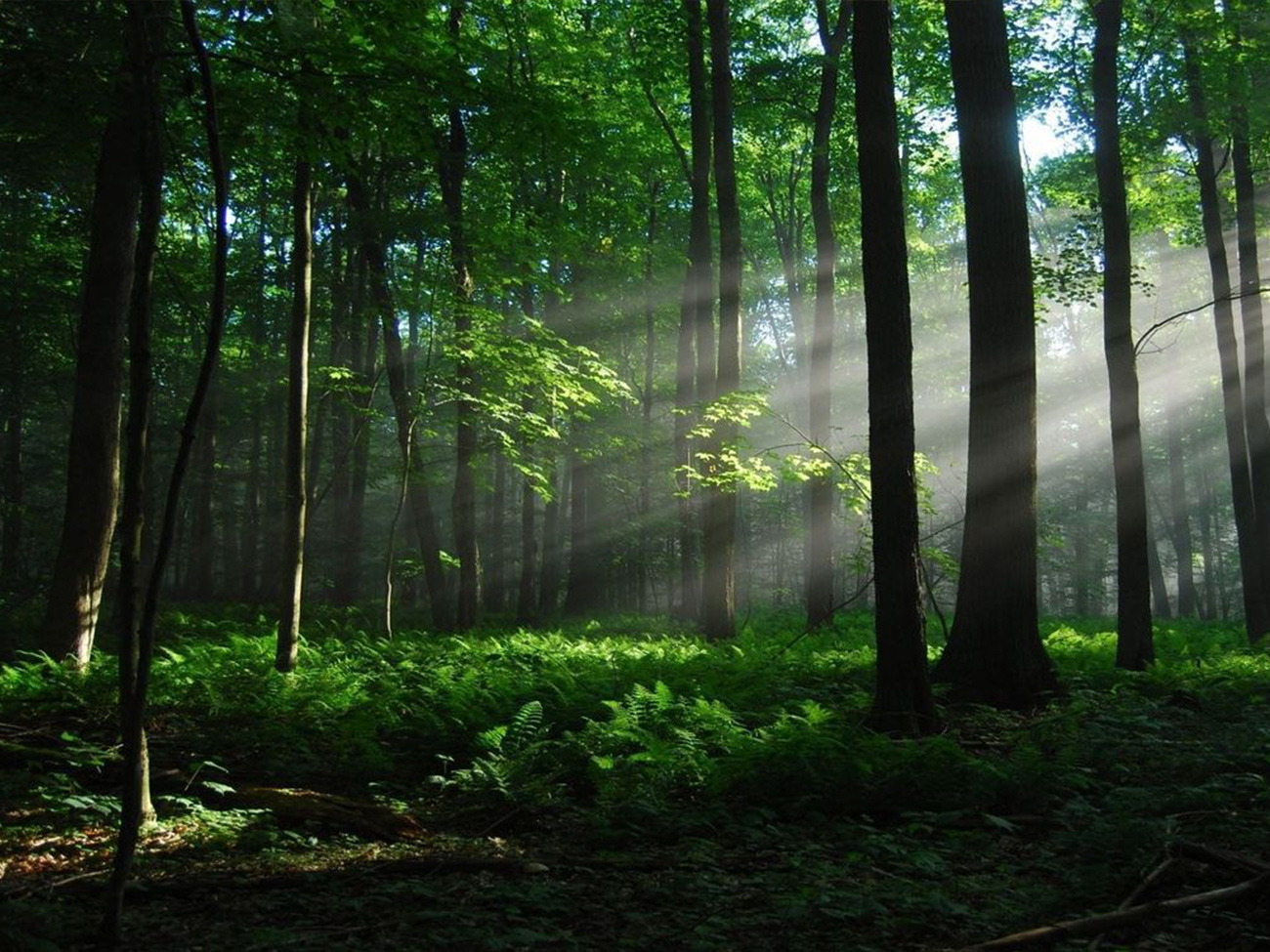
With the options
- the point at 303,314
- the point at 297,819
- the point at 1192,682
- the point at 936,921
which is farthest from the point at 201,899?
the point at 1192,682

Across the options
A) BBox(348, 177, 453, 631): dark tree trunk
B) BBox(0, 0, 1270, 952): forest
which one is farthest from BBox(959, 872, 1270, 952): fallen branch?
BBox(348, 177, 453, 631): dark tree trunk

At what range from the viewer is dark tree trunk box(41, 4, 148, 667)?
9195 mm

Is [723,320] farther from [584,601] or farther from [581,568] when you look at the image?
[584,601]

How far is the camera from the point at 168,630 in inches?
592

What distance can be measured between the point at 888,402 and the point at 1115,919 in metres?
4.35

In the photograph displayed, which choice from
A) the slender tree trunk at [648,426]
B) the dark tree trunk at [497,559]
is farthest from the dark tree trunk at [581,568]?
the dark tree trunk at [497,559]

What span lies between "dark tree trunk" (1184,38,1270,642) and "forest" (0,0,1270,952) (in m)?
0.10

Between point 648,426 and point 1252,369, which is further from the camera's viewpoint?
point 648,426

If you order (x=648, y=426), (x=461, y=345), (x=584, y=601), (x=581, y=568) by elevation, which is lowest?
(x=584, y=601)

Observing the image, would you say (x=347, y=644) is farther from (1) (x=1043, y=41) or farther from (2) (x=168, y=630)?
(1) (x=1043, y=41)

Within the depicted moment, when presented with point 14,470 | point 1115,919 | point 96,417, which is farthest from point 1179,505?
point 14,470

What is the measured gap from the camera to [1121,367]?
11508mm

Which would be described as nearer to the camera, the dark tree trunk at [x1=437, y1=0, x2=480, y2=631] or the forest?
the forest

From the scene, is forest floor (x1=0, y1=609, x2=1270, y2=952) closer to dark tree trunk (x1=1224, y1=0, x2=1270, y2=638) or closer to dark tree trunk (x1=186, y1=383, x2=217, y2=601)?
dark tree trunk (x1=1224, y1=0, x2=1270, y2=638)
